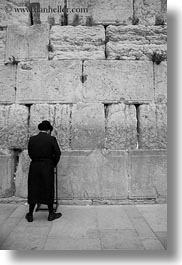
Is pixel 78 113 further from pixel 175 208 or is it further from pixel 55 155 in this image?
pixel 175 208

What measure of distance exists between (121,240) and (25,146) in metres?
2.50

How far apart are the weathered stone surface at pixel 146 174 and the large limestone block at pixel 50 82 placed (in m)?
1.64

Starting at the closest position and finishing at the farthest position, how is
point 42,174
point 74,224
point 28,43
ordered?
1. point 74,224
2. point 42,174
3. point 28,43

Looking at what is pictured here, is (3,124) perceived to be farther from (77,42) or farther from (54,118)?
(77,42)

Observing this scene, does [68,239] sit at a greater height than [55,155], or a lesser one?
lesser

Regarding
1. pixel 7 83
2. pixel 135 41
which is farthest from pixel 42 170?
pixel 135 41

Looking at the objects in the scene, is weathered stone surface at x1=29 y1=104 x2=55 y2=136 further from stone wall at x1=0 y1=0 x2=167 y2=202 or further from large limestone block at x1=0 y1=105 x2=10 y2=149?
large limestone block at x1=0 y1=105 x2=10 y2=149

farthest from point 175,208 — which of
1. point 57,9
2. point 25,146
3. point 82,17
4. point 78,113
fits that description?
point 57,9

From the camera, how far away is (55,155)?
359cm

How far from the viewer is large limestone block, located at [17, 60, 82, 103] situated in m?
4.47

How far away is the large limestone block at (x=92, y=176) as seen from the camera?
4262mm

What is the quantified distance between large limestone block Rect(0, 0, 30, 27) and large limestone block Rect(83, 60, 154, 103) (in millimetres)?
1605

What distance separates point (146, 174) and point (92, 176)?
3.30 ft

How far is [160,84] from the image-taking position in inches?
179
